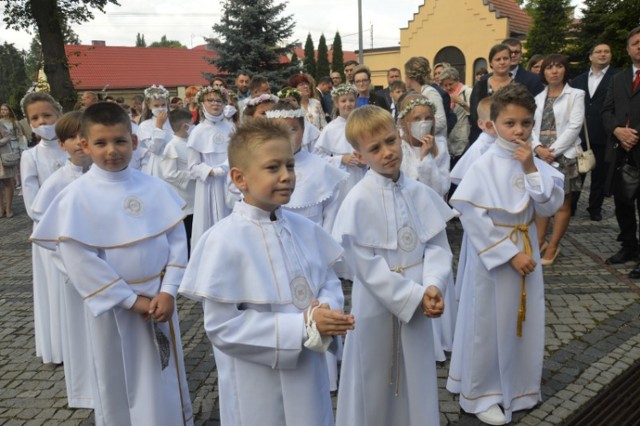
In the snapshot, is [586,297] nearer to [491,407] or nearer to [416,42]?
[491,407]

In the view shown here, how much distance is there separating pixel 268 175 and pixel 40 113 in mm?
3417

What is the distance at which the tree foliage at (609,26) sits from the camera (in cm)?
2402

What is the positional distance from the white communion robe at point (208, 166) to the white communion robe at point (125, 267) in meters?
3.81

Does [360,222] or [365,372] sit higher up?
[360,222]

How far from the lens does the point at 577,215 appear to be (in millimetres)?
9656

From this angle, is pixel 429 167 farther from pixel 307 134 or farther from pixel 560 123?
pixel 560 123

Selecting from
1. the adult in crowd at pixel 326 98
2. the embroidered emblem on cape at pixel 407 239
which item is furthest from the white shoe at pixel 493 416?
the adult in crowd at pixel 326 98

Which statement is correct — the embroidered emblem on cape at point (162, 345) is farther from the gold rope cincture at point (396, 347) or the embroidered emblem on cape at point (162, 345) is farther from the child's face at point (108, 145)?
the gold rope cincture at point (396, 347)

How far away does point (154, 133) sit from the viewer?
27.4 feet

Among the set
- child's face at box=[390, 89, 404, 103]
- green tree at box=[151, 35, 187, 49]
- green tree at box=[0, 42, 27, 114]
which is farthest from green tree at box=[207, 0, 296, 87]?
green tree at box=[151, 35, 187, 49]

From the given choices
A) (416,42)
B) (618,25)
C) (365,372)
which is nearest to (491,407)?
(365,372)

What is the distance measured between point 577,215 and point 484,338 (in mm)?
6908

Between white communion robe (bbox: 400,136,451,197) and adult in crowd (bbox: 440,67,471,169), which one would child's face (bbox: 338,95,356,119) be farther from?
adult in crowd (bbox: 440,67,471,169)

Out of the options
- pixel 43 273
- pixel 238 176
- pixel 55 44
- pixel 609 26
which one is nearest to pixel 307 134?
pixel 43 273
